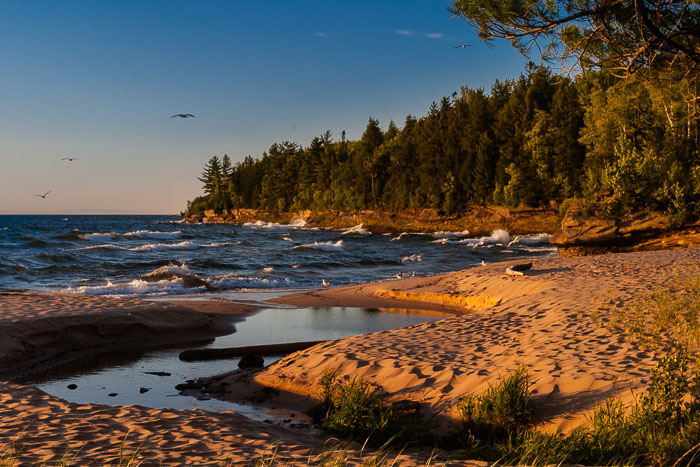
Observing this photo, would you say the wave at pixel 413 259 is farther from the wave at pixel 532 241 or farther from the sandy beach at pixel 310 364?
the sandy beach at pixel 310 364

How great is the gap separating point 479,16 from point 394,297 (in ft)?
A: 34.8

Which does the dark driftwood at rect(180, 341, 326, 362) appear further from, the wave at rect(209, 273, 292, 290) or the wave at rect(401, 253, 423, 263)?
the wave at rect(401, 253, 423, 263)

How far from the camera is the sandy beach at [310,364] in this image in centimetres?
500

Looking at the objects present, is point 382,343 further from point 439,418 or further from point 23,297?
point 23,297

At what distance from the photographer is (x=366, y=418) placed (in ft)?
19.7

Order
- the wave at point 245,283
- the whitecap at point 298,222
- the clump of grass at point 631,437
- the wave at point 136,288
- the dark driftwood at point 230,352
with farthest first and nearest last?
the whitecap at point 298,222
the wave at point 245,283
the wave at point 136,288
the dark driftwood at point 230,352
the clump of grass at point 631,437

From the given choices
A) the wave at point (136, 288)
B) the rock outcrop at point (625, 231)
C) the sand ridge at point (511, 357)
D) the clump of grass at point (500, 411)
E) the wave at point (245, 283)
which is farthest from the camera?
the rock outcrop at point (625, 231)

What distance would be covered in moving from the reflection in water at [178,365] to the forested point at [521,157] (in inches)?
299

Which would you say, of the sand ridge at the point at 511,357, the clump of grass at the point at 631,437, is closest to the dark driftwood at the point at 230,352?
the sand ridge at the point at 511,357

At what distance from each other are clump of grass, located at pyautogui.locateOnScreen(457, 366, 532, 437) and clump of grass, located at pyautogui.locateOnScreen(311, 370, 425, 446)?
0.58 metres

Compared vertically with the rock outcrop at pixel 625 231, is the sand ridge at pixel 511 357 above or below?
below

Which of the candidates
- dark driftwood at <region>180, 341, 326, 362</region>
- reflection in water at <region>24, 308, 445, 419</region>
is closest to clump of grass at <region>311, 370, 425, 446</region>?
reflection in water at <region>24, 308, 445, 419</region>

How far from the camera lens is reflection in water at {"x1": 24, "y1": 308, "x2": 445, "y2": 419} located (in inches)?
300

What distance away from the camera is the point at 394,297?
1822 cm
